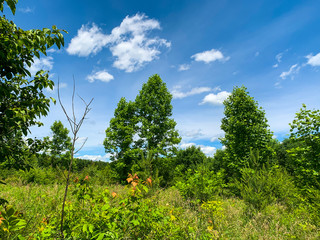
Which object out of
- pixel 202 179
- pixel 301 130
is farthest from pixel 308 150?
pixel 202 179

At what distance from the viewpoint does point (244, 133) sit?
534 inches

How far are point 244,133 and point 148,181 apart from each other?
12120mm

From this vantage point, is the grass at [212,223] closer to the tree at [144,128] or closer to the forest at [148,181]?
the forest at [148,181]

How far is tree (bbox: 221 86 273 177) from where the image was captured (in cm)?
1266

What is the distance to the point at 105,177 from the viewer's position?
749 inches

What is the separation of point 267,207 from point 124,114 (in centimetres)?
1563

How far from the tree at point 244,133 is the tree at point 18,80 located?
40.7 feet

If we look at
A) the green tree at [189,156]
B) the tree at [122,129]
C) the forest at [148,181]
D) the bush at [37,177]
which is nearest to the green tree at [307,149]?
the forest at [148,181]

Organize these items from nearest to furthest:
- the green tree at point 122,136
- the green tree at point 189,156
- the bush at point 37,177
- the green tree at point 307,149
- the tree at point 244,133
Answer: the green tree at point 307,149, the tree at point 244,133, the bush at point 37,177, the green tree at point 122,136, the green tree at point 189,156

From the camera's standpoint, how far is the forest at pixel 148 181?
3039 mm

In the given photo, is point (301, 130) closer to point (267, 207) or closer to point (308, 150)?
point (308, 150)

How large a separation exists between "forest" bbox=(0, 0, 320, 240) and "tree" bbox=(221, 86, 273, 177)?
0.27 feet

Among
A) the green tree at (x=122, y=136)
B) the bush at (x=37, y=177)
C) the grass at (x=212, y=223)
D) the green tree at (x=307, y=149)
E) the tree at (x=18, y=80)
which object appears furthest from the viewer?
the green tree at (x=122, y=136)

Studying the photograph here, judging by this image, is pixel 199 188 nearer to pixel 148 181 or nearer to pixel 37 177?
pixel 148 181
